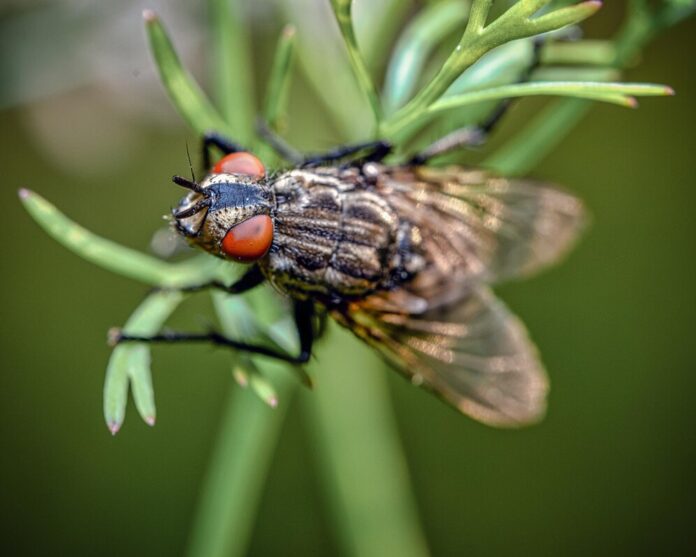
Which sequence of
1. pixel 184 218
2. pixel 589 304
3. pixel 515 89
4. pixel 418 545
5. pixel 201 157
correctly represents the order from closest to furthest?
pixel 515 89, pixel 184 218, pixel 201 157, pixel 418 545, pixel 589 304

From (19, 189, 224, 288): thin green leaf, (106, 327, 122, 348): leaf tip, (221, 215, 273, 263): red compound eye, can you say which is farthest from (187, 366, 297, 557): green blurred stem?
(221, 215, 273, 263): red compound eye

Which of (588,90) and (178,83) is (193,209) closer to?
(178,83)

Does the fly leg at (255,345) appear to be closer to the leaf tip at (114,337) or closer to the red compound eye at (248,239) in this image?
the leaf tip at (114,337)

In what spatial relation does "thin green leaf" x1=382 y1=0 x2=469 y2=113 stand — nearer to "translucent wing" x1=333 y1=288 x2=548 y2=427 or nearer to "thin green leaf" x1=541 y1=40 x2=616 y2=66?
"thin green leaf" x1=541 y1=40 x2=616 y2=66

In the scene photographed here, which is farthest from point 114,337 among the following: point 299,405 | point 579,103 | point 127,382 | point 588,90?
point 299,405

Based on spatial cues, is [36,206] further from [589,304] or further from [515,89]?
[589,304]

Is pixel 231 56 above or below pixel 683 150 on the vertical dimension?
below

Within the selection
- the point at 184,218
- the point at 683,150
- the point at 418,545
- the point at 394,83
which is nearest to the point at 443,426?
the point at 418,545

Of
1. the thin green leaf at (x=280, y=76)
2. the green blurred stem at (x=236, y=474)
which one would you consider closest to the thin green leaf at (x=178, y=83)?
the thin green leaf at (x=280, y=76)
